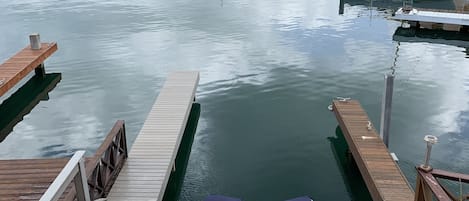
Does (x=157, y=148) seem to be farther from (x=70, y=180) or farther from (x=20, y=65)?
(x=20, y=65)

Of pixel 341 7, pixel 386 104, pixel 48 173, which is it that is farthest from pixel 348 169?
pixel 341 7

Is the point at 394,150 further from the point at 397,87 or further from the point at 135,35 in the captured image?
the point at 135,35

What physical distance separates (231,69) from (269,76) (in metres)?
2.08

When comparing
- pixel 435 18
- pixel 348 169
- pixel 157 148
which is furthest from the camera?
pixel 435 18

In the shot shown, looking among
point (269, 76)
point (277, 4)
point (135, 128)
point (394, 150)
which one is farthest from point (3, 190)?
point (277, 4)

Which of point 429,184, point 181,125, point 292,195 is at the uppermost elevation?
point 429,184

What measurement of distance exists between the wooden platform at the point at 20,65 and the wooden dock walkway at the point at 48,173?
310 inches

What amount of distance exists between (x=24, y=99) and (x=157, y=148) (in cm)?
906

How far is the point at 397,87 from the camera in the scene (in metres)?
19.1

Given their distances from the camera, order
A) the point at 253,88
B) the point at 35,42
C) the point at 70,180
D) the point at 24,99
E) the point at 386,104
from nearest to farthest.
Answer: the point at 70,180, the point at 386,104, the point at 24,99, the point at 253,88, the point at 35,42

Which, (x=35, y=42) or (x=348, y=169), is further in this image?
(x=35, y=42)

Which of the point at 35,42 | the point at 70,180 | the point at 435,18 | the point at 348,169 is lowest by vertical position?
the point at 348,169

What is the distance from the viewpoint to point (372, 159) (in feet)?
38.5

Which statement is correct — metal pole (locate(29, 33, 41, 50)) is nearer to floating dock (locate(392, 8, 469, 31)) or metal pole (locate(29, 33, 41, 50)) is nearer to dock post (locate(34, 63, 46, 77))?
dock post (locate(34, 63, 46, 77))
